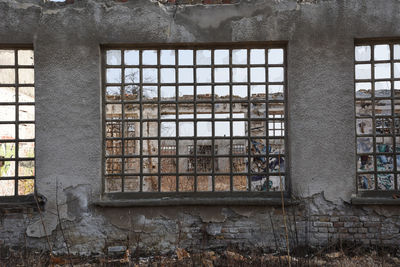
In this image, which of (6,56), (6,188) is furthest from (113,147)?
(6,56)

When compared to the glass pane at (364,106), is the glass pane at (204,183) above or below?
below

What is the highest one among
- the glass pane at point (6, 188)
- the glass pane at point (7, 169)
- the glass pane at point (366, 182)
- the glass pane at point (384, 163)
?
the glass pane at point (384, 163)

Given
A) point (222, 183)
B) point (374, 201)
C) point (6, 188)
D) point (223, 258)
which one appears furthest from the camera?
point (6, 188)

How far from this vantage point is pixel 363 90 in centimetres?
492

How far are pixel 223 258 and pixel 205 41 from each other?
2779mm

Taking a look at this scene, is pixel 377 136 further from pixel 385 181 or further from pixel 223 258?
pixel 223 258

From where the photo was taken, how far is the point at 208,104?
511 centimetres

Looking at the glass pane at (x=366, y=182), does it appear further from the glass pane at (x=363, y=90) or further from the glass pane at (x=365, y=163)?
the glass pane at (x=363, y=90)

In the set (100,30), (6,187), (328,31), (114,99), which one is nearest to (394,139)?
(328,31)

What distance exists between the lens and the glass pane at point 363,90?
486 cm

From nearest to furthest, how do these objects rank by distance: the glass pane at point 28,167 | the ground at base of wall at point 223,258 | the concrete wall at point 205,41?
the ground at base of wall at point 223,258
the concrete wall at point 205,41
the glass pane at point 28,167

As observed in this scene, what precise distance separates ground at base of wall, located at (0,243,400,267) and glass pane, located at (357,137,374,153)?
4.08 feet

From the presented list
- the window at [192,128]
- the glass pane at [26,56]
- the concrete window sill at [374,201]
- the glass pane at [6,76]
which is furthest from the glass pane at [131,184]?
the concrete window sill at [374,201]

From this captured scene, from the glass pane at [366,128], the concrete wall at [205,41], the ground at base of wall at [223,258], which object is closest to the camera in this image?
the ground at base of wall at [223,258]
